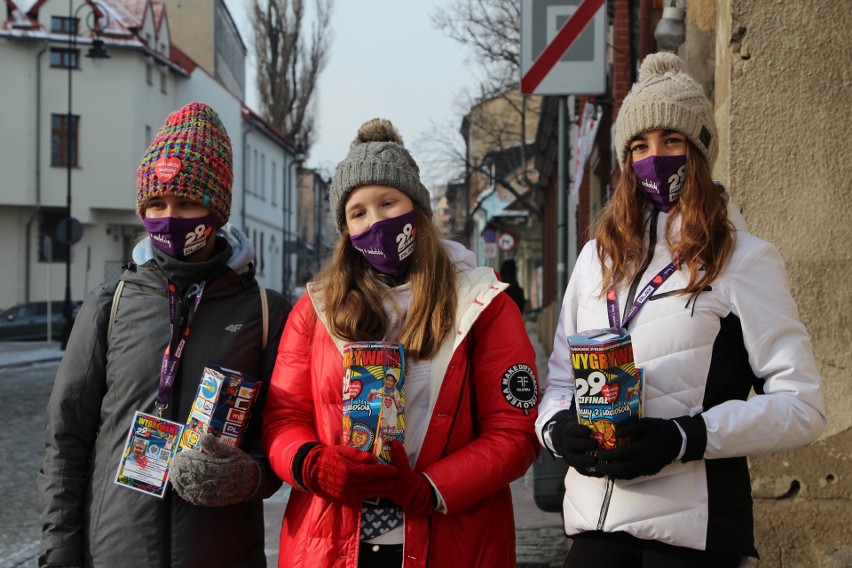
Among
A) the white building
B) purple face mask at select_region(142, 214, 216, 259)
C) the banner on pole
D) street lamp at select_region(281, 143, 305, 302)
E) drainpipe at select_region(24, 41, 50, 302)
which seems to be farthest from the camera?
street lamp at select_region(281, 143, 305, 302)

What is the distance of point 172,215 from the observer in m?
3.26

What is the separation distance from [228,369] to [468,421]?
28.0 inches

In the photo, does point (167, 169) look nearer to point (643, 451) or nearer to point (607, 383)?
point (607, 383)

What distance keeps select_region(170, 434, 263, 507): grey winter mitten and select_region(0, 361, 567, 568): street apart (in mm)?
3326

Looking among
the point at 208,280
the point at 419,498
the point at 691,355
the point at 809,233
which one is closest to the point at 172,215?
the point at 208,280

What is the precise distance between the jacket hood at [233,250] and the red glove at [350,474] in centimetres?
89

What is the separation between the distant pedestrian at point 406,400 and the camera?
2.74 metres

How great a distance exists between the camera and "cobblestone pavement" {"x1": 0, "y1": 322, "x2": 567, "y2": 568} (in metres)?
6.42

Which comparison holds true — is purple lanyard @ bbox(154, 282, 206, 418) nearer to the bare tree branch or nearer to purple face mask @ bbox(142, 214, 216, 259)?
purple face mask @ bbox(142, 214, 216, 259)

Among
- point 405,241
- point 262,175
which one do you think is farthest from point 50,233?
point 405,241

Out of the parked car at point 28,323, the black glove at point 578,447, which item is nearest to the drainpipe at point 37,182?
the parked car at point 28,323

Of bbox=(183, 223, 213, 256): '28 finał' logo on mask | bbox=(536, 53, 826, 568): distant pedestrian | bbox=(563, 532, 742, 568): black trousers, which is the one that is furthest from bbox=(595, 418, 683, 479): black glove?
bbox=(183, 223, 213, 256): '28 finał' logo on mask

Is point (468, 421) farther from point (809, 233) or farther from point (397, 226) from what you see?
point (809, 233)

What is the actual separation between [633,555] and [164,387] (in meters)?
1.42
